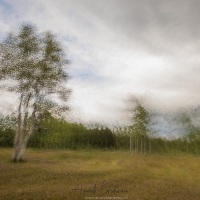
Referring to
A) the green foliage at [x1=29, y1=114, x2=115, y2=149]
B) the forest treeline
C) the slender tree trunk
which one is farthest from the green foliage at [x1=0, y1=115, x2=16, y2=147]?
the slender tree trunk

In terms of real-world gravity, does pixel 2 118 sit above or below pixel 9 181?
above

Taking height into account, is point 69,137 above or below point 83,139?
above

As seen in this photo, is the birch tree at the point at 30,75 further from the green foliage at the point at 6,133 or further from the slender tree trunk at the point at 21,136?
the green foliage at the point at 6,133

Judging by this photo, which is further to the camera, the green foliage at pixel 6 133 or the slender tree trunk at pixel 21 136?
the green foliage at pixel 6 133

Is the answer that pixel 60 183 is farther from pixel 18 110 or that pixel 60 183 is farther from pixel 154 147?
pixel 154 147

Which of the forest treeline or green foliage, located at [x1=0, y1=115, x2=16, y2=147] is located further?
the forest treeline

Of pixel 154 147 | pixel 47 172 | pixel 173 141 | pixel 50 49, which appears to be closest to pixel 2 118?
pixel 154 147

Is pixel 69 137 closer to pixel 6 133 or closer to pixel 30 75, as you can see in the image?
pixel 6 133

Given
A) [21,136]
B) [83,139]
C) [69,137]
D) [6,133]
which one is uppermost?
[6,133]

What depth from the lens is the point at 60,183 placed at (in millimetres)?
24578

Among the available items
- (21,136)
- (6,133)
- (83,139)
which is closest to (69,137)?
(83,139)

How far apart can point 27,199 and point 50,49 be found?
29996 mm

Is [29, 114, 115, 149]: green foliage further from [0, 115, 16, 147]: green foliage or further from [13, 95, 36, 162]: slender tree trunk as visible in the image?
[13, 95, 36, 162]: slender tree trunk

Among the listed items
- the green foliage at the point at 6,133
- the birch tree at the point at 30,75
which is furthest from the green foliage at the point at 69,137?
the birch tree at the point at 30,75
